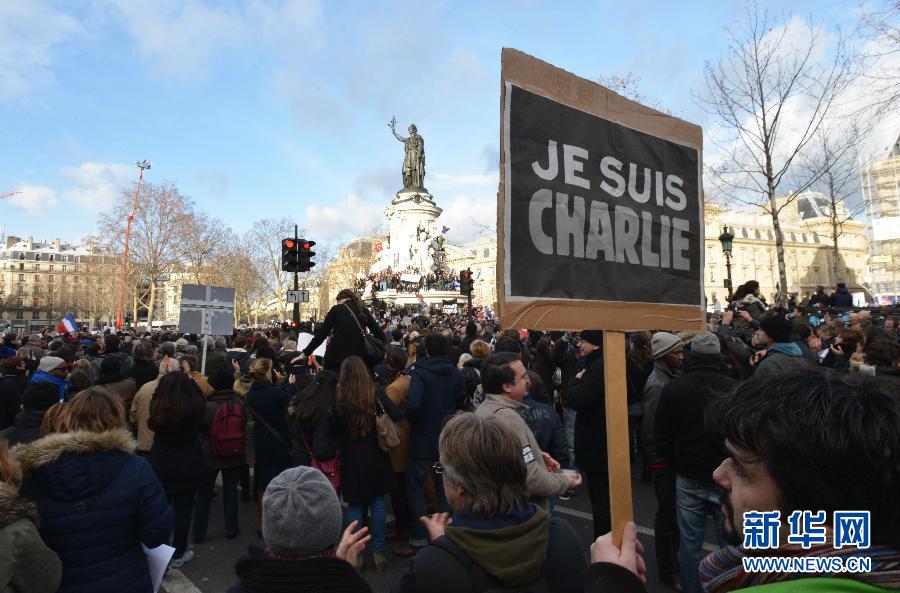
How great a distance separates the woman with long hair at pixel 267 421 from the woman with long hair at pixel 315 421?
885 mm

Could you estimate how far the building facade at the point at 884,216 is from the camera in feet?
112

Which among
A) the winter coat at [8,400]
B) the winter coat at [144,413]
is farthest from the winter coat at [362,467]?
the winter coat at [8,400]

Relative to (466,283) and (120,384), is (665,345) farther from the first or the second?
(466,283)

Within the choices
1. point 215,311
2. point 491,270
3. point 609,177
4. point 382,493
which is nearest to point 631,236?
point 609,177

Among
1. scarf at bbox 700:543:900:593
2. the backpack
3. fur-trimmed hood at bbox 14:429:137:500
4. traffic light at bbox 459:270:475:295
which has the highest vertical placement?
traffic light at bbox 459:270:475:295

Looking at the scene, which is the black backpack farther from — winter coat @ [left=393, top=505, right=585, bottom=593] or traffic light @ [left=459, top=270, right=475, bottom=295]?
traffic light @ [left=459, top=270, right=475, bottom=295]

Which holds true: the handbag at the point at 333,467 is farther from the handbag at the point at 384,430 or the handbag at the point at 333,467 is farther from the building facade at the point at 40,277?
the building facade at the point at 40,277

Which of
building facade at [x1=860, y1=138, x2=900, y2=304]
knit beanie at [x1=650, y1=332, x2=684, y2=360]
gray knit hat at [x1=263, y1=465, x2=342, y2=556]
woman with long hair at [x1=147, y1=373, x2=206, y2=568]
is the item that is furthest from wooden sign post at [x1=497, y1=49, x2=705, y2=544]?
building facade at [x1=860, y1=138, x2=900, y2=304]

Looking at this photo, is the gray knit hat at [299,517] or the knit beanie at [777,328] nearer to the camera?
the gray knit hat at [299,517]

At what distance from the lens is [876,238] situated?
114 ft

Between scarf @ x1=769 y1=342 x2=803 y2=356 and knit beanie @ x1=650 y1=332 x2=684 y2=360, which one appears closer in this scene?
scarf @ x1=769 y1=342 x2=803 y2=356

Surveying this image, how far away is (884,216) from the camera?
39.0 metres

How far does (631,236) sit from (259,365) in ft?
14.2

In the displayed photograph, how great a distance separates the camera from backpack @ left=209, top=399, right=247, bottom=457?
531cm
